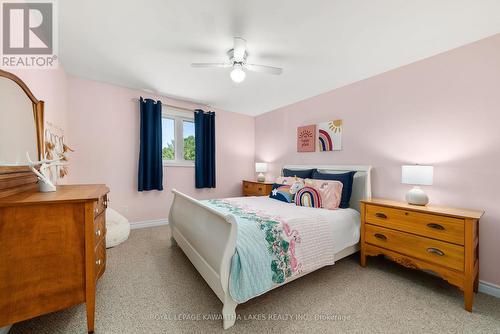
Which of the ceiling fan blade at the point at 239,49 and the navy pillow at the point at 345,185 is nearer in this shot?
the ceiling fan blade at the point at 239,49

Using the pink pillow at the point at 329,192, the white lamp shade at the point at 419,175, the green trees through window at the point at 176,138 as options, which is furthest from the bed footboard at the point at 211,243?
the white lamp shade at the point at 419,175

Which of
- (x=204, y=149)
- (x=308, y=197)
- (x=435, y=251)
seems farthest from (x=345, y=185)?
(x=204, y=149)

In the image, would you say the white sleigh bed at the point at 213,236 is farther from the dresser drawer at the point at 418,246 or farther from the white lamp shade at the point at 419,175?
the white lamp shade at the point at 419,175

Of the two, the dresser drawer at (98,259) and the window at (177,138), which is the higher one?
the window at (177,138)

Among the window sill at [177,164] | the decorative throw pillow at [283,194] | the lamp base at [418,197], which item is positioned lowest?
Answer: the decorative throw pillow at [283,194]

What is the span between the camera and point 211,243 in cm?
155

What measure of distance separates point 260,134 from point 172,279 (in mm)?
3396

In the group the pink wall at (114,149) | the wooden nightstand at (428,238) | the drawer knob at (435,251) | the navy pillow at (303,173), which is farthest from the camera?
the navy pillow at (303,173)

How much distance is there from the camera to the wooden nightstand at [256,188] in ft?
12.2

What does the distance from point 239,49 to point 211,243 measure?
5.99ft

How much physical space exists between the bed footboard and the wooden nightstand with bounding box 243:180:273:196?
5.75 ft

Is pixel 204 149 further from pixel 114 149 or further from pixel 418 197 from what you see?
pixel 418 197

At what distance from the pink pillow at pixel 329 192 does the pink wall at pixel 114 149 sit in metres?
2.41

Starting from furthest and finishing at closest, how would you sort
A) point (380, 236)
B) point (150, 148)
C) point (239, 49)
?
1. point (150, 148)
2. point (380, 236)
3. point (239, 49)
